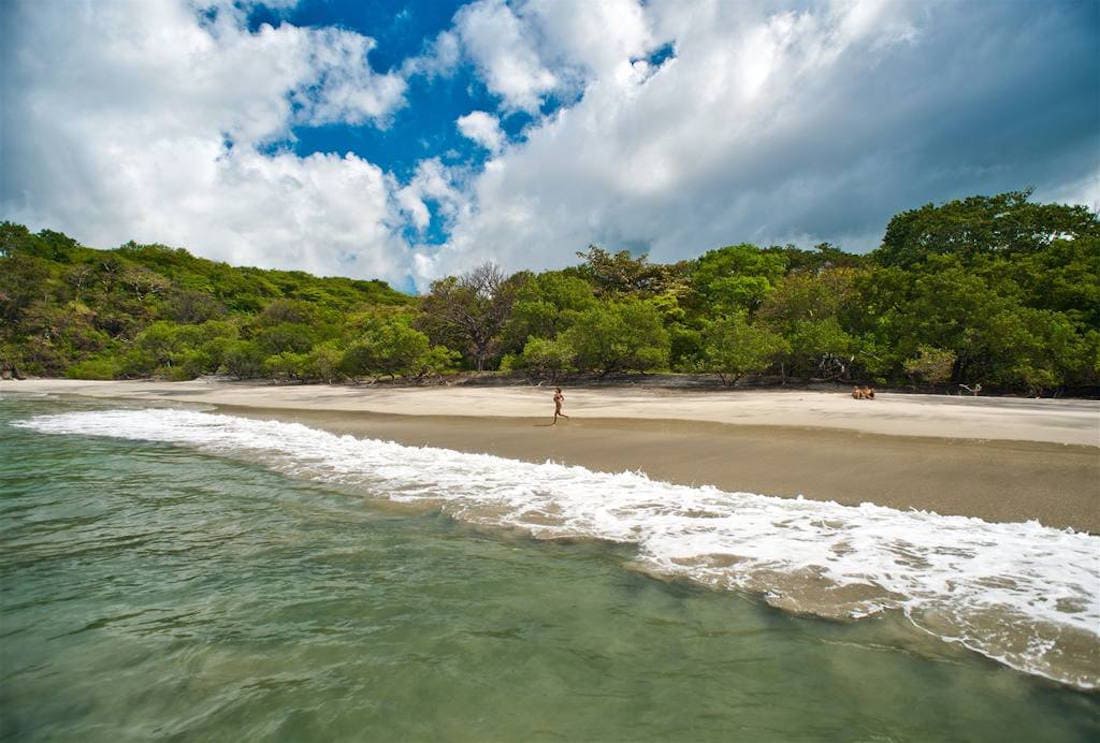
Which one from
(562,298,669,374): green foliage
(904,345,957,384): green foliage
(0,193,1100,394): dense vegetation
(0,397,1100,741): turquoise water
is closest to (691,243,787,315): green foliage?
(0,193,1100,394): dense vegetation

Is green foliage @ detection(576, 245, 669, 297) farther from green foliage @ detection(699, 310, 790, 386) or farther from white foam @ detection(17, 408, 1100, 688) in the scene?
white foam @ detection(17, 408, 1100, 688)

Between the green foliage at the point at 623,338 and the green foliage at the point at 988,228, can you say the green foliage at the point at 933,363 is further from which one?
the green foliage at the point at 623,338

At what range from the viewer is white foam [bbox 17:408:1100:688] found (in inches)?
171

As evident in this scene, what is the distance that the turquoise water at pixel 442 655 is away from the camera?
3312 millimetres

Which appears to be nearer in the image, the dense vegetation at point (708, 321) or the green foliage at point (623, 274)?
the dense vegetation at point (708, 321)

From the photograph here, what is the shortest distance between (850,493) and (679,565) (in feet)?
14.3

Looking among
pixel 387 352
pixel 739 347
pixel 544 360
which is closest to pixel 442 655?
pixel 739 347

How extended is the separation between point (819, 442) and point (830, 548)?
6943 mm

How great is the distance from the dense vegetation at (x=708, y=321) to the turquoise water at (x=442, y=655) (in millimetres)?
23448

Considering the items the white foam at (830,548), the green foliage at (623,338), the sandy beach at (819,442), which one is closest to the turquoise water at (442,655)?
the white foam at (830,548)

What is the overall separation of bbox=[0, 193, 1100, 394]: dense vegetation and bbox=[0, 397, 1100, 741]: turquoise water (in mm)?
23448

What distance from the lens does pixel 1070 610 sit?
178 inches

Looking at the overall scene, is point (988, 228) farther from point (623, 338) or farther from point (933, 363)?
point (623, 338)

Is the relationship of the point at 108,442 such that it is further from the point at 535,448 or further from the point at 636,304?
the point at 636,304
